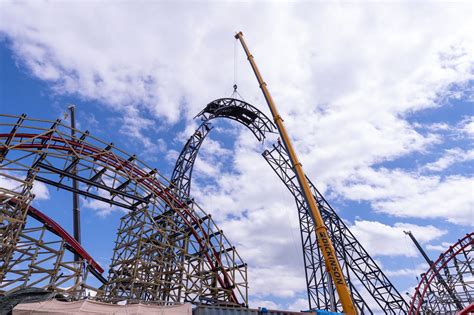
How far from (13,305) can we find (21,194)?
595cm

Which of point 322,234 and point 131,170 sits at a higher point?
point 131,170

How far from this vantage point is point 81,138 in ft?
58.7

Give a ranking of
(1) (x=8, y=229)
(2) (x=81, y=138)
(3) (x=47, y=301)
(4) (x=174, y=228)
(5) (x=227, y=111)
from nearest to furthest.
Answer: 1. (3) (x=47, y=301)
2. (1) (x=8, y=229)
3. (2) (x=81, y=138)
4. (4) (x=174, y=228)
5. (5) (x=227, y=111)

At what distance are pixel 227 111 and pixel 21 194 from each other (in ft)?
61.2

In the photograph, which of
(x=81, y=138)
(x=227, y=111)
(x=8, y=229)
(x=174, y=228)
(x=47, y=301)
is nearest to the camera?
(x=47, y=301)

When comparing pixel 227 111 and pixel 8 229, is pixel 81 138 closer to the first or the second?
pixel 8 229

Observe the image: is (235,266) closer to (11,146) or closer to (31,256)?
(31,256)

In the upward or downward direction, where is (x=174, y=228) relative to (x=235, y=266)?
upward

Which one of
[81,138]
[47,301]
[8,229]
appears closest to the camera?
[47,301]

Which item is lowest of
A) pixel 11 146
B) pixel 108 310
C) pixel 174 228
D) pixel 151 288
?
pixel 108 310

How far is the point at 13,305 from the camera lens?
10.9 m

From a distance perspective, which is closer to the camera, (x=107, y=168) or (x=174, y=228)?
(x=107, y=168)

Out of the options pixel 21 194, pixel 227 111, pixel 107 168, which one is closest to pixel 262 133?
pixel 227 111

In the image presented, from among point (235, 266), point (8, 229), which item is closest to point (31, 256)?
point (8, 229)
